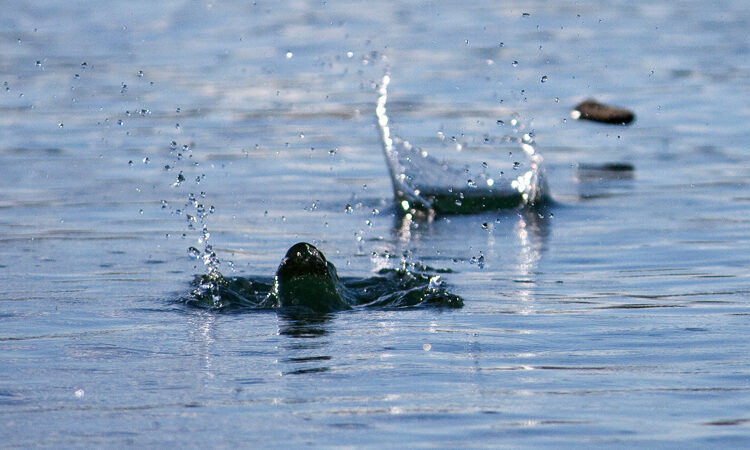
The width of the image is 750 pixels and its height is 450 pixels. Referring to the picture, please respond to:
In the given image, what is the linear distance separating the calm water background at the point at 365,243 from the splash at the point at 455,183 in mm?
256

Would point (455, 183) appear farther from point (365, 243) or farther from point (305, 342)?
point (305, 342)

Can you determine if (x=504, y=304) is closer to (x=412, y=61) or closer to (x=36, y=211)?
(x=36, y=211)

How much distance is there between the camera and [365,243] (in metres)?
9.51

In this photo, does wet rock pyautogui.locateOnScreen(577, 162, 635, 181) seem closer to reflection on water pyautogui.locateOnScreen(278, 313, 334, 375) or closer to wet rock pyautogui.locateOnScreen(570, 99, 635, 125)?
wet rock pyautogui.locateOnScreen(570, 99, 635, 125)

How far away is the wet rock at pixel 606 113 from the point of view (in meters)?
15.0

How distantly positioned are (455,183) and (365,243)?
7.18 ft

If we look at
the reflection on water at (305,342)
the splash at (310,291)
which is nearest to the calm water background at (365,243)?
the reflection on water at (305,342)

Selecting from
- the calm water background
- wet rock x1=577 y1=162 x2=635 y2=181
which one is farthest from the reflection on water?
wet rock x1=577 y1=162 x2=635 y2=181

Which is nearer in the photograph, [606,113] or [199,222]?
[199,222]

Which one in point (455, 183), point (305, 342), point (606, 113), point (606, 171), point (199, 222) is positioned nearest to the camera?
point (305, 342)

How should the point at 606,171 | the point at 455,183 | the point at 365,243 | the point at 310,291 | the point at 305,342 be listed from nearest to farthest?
the point at 305,342 < the point at 310,291 < the point at 365,243 < the point at 455,183 < the point at 606,171

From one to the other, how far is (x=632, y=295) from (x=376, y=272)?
156 centimetres

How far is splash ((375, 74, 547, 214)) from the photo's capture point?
11.0 meters

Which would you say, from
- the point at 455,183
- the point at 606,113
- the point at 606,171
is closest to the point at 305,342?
the point at 455,183
